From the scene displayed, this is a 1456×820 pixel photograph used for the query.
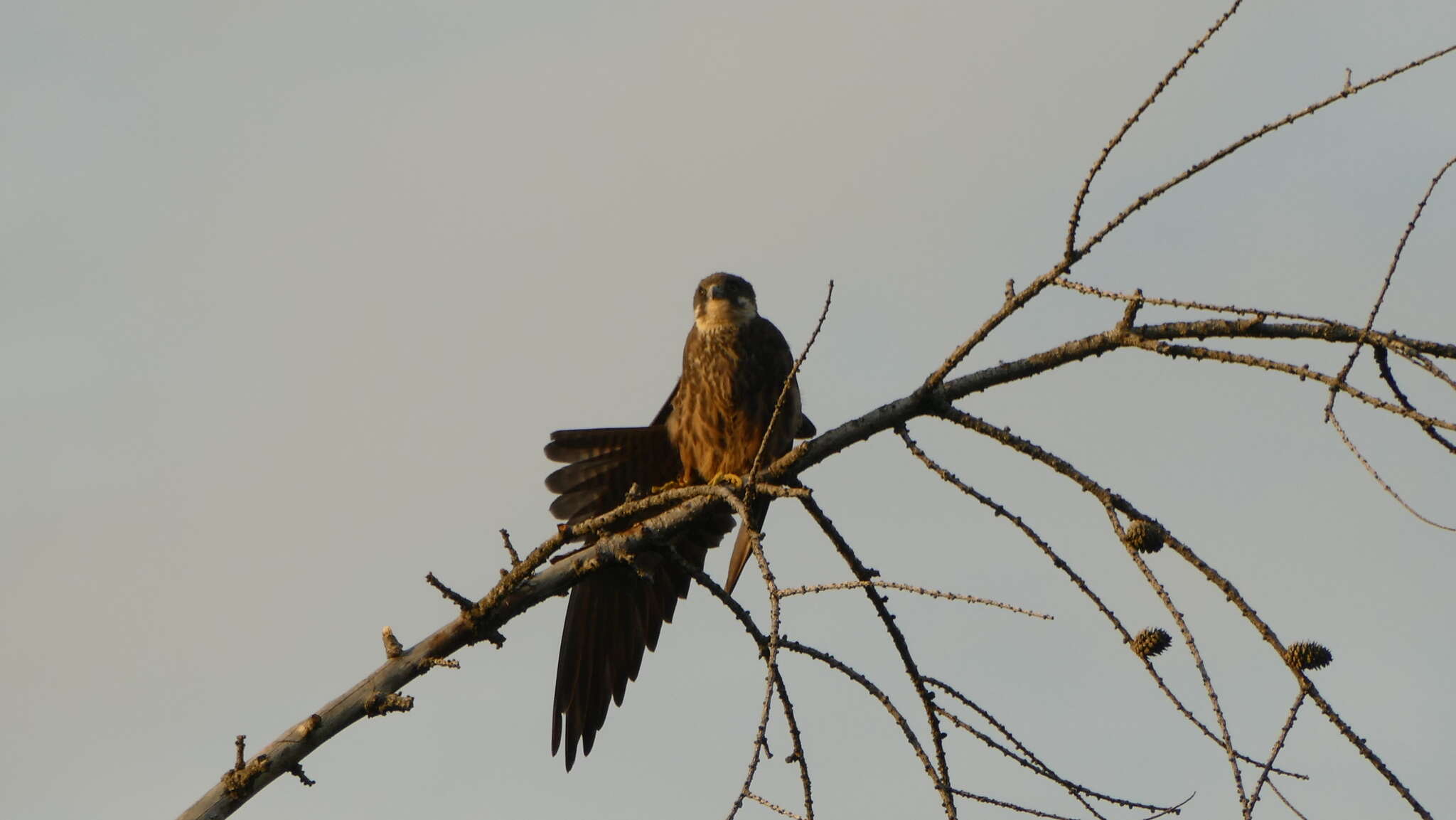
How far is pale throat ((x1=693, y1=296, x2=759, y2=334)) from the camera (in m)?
6.20

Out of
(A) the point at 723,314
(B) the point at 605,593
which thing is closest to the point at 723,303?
(A) the point at 723,314

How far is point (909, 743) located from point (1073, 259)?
1.06 meters

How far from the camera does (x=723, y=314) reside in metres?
6.33

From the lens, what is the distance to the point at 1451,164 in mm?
3066

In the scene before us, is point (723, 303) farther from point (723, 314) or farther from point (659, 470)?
point (659, 470)

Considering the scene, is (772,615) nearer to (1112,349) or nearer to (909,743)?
(909,743)

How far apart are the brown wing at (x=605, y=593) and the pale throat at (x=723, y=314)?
2.24 ft

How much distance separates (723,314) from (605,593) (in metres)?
1.52

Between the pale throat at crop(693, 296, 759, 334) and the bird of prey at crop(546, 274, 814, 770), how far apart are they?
0.04 feet

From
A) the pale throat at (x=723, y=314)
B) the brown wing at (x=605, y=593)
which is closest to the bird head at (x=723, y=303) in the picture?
the pale throat at (x=723, y=314)

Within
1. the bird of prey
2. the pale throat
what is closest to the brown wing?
the bird of prey

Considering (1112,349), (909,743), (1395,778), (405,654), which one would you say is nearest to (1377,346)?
(1112,349)

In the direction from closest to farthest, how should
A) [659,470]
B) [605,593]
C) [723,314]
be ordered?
[605,593], [659,470], [723,314]

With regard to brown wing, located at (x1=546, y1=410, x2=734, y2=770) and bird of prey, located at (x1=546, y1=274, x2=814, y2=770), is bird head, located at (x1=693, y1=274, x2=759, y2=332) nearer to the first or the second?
bird of prey, located at (x1=546, y1=274, x2=814, y2=770)
